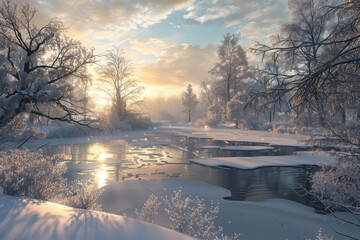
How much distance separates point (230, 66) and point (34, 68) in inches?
1016

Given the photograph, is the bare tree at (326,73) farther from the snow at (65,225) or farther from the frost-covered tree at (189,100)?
the frost-covered tree at (189,100)

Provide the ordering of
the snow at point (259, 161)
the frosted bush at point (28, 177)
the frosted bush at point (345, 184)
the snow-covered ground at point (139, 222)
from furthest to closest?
the snow at point (259, 161), the frosted bush at point (345, 184), the frosted bush at point (28, 177), the snow-covered ground at point (139, 222)

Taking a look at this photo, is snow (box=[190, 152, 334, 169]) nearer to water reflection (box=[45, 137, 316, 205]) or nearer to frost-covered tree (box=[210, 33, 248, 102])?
water reflection (box=[45, 137, 316, 205])

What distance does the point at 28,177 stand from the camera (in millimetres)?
4891

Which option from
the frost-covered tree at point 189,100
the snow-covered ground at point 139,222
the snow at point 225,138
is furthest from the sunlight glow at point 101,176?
the frost-covered tree at point 189,100

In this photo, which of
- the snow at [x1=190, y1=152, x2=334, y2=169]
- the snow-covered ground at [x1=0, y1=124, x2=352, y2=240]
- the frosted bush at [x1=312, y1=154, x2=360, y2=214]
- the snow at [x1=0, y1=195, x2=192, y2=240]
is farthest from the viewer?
the snow at [x1=190, y1=152, x2=334, y2=169]

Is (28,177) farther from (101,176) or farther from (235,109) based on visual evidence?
(235,109)

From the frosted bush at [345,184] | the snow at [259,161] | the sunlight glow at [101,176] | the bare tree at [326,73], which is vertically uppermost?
the bare tree at [326,73]

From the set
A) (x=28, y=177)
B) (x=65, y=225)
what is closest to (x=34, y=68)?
(x=28, y=177)

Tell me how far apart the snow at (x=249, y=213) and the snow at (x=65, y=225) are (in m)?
1.84

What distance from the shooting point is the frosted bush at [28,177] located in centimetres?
465

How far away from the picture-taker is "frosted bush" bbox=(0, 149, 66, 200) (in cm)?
465

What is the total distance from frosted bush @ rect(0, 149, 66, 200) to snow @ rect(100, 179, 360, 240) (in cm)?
153

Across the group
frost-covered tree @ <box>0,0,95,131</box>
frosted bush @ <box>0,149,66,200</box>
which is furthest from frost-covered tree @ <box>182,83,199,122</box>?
frosted bush @ <box>0,149,66,200</box>
